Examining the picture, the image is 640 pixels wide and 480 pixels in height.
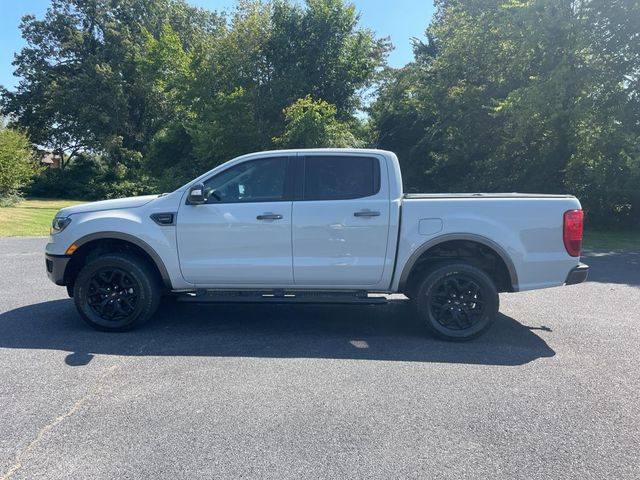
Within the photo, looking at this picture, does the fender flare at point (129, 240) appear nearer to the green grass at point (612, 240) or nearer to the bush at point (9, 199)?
the green grass at point (612, 240)

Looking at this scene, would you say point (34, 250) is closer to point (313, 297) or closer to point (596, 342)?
point (313, 297)

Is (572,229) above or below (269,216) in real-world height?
below

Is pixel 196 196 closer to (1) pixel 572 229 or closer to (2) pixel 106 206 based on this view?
(2) pixel 106 206

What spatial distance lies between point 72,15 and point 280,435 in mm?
52607

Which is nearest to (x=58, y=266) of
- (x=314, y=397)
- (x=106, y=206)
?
(x=106, y=206)

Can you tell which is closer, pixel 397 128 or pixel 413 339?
pixel 413 339

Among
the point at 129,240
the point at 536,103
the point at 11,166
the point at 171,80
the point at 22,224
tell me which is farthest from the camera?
the point at 171,80

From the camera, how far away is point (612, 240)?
16.0 meters

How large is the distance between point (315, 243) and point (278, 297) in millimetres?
710

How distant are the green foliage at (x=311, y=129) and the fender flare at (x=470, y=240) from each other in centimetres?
1735

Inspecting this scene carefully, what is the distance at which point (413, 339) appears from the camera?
561cm

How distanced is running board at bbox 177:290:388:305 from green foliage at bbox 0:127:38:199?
2551 centimetres

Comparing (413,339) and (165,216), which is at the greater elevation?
(165,216)

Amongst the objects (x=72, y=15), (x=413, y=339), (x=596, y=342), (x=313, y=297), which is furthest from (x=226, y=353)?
(x=72, y=15)
